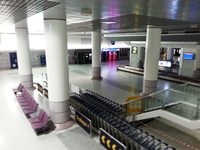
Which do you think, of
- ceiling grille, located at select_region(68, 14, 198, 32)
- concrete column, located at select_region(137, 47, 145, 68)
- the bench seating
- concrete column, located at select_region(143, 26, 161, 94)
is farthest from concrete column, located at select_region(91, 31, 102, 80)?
the bench seating

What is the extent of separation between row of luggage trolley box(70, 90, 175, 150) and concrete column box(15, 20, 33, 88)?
4.43m

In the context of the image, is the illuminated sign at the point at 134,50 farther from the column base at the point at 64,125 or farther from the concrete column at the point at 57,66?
the column base at the point at 64,125

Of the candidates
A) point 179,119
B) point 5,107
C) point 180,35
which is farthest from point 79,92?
point 180,35

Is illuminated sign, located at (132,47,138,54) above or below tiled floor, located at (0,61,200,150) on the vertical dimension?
above

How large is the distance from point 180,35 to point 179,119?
9006 mm

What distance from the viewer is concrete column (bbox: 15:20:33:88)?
10.7 metres

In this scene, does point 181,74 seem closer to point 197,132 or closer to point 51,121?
point 197,132

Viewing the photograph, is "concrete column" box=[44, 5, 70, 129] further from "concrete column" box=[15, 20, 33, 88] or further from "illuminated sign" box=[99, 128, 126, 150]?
"concrete column" box=[15, 20, 33, 88]

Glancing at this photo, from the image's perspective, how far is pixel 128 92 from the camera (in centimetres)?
1176

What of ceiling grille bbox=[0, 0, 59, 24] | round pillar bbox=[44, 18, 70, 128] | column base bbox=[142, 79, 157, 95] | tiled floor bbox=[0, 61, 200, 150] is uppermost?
ceiling grille bbox=[0, 0, 59, 24]

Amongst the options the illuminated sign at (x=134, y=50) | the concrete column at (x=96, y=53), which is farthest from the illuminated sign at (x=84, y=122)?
the illuminated sign at (x=134, y=50)

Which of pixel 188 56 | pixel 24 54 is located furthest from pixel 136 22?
pixel 188 56

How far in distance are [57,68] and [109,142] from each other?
319cm

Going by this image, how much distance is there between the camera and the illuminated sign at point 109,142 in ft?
15.4
